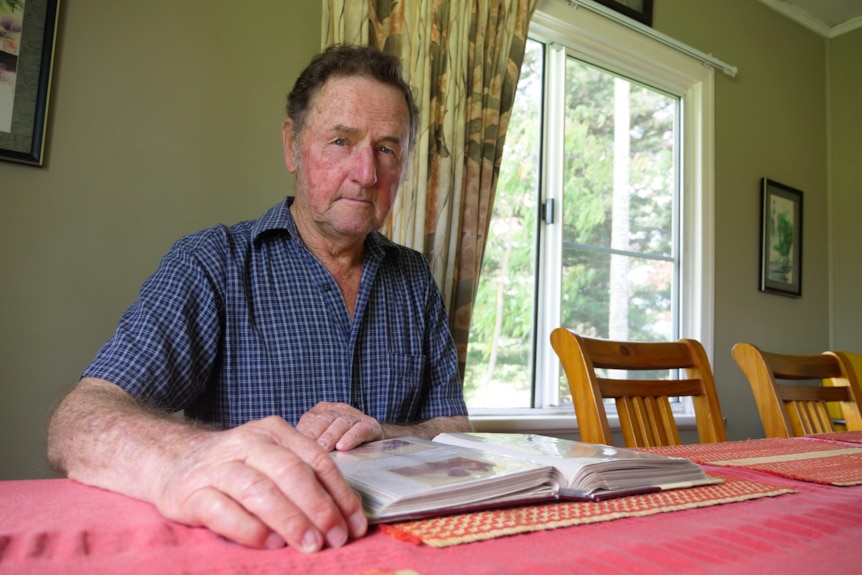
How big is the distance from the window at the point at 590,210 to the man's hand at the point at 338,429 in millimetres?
1641

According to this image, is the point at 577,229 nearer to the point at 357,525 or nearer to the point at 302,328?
the point at 302,328

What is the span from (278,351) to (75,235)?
2.52 ft

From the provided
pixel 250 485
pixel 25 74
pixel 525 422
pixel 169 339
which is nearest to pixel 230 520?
pixel 250 485

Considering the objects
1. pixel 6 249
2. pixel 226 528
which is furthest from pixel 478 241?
pixel 226 528

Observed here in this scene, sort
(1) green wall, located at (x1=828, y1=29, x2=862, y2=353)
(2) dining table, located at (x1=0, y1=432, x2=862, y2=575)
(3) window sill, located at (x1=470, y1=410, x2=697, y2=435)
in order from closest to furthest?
(2) dining table, located at (x1=0, y1=432, x2=862, y2=575), (3) window sill, located at (x1=470, y1=410, x2=697, y2=435), (1) green wall, located at (x1=828, y1=29, x2=862, y2=353)

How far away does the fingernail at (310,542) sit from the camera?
17.9 inches

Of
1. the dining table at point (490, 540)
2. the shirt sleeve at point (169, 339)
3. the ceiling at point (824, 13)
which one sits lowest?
the dining table at point (490, 540)

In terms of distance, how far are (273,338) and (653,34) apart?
8.20ft

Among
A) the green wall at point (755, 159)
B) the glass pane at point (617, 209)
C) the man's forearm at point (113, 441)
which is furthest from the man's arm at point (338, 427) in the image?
the green wall at point (755, 159)

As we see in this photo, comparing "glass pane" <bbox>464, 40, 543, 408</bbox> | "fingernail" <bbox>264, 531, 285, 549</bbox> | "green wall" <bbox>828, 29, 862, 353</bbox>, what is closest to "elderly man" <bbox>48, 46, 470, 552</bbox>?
"fingernail" <bbox>264, 531, 285, 549</bbox>

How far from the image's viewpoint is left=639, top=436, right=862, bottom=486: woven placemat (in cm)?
88

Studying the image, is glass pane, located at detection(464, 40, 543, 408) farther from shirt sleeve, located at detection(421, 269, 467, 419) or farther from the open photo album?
the open photo album

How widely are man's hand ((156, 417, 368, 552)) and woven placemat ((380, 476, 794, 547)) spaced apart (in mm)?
54

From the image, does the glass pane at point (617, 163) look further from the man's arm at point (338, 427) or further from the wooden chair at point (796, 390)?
the man's arm at point (338, 427)
